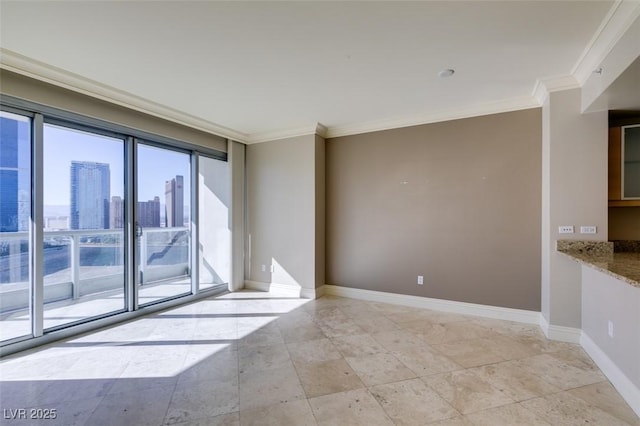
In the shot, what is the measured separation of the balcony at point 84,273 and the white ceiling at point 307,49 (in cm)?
179

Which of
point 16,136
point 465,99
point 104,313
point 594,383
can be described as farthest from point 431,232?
point 16,136

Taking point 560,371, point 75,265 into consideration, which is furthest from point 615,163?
point 75,265

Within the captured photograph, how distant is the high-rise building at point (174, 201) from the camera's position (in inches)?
167

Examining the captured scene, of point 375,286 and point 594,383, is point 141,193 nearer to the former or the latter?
point 375,286

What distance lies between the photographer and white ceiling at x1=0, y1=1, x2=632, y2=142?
1966mm

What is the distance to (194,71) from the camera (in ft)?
9.15

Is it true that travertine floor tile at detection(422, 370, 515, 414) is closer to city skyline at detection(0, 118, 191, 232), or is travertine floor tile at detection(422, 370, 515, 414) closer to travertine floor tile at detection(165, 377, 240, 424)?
travertine floor tile at detection(165, 377, 240, 424)

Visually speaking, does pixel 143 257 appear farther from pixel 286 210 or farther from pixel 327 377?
pixel 327 377

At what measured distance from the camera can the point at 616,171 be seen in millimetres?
2867

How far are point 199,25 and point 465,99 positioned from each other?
3058 millimetres

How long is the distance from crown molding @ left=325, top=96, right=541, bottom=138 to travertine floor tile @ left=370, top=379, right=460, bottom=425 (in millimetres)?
3273

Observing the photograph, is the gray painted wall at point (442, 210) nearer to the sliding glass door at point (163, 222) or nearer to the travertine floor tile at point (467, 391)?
the travertine floor tile at point (467, 391)

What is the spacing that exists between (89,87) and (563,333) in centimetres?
570

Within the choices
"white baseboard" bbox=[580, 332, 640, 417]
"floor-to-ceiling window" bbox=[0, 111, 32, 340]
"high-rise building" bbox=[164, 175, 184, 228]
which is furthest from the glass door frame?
"white baseboard" bbox=[580, 332, 640, 417]
